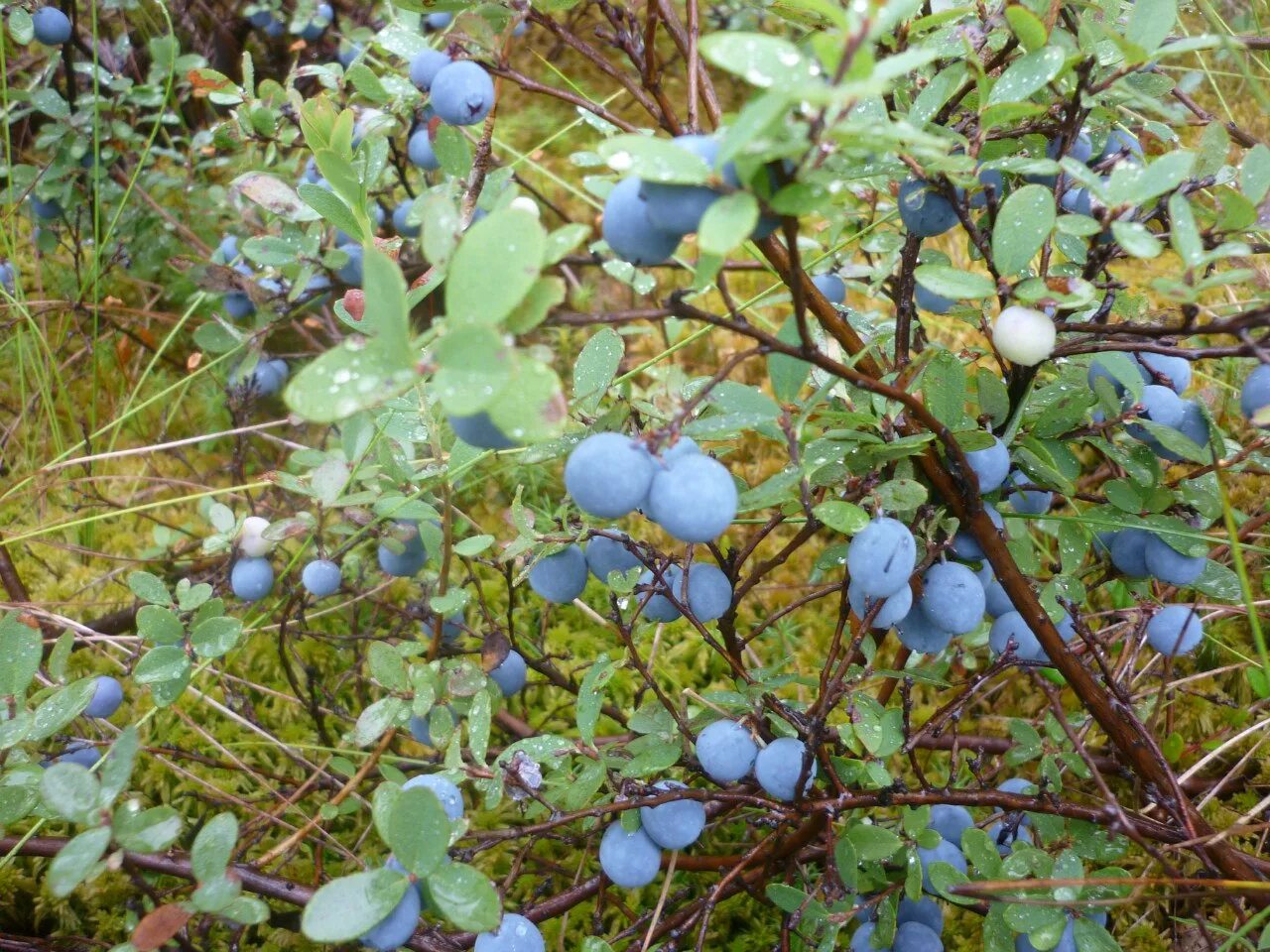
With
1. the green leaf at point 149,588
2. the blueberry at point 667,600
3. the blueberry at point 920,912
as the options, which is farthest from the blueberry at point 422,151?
the blueberry at point 920,912

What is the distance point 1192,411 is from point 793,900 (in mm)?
713

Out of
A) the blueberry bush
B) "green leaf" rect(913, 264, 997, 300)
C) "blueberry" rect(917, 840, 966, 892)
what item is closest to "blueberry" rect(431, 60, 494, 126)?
the blueberry bush

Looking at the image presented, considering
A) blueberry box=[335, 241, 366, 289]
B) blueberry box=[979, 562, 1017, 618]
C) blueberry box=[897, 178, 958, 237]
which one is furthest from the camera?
blueberry box=[335, 241, 366, 289]

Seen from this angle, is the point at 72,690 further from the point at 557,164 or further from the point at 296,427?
the point at 557,164

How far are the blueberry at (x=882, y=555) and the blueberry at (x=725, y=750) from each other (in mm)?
231

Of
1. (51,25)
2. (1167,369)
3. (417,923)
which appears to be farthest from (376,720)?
(51,25)

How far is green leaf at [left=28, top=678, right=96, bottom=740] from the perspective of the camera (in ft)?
3.38

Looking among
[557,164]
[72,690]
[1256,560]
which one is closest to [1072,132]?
[1256,560]

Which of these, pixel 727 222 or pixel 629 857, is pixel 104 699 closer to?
pixel 629 857

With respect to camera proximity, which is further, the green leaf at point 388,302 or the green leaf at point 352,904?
the green leaf at point 352,904

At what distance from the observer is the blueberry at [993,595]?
3.71 feet

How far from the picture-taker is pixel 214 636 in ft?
3.79

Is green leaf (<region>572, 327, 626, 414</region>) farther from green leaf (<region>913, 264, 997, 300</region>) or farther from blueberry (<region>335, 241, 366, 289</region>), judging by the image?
blueberry (<region>335, 241, 366, 289</region>)

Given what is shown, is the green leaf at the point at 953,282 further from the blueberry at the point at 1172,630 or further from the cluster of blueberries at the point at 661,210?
the blueberry at the point at 1172,630
